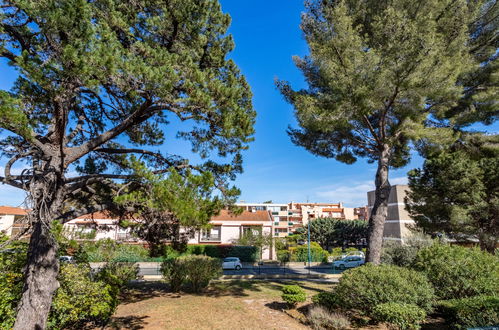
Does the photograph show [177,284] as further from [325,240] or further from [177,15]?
[325,240]

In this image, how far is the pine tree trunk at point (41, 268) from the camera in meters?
5.34

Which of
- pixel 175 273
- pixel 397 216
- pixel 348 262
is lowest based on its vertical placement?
pixel 348 262

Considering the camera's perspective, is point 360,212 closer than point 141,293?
No

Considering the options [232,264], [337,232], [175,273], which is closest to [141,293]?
[175,273]

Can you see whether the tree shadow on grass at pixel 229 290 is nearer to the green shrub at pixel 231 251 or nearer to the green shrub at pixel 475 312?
the green shrub at pixel 475 312

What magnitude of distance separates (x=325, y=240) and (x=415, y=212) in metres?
24.0

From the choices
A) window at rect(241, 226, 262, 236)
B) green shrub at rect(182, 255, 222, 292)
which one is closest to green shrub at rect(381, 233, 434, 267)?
green shrub at rect(182, 255, 222, 292)

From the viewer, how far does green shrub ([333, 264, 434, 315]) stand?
22.8ft

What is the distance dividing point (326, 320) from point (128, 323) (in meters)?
5.81

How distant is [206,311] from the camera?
28.2 feet

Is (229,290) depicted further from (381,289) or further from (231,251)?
(231,251)

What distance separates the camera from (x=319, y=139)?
43.2 ft

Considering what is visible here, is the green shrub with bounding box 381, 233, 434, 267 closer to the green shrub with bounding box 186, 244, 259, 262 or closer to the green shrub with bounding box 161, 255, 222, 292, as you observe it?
the green shrub with bounding box 161, 255, 222, 292

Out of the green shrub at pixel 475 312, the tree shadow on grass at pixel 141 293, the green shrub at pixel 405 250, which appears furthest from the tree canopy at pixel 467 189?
the tree shadow on grass at pixel 141 293
